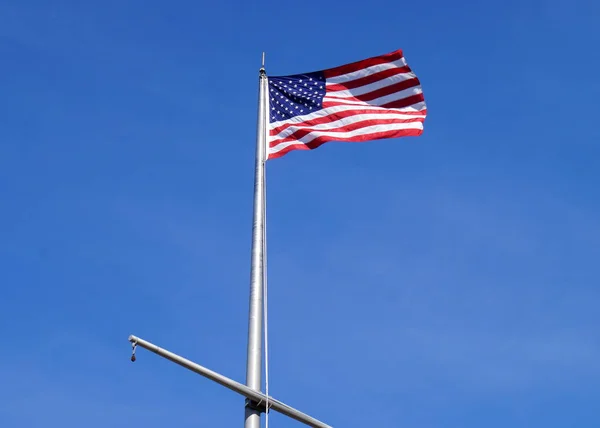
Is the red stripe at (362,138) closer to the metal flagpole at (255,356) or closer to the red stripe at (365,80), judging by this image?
the red stripe at (365,80)

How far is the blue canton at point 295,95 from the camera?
76.4 feet

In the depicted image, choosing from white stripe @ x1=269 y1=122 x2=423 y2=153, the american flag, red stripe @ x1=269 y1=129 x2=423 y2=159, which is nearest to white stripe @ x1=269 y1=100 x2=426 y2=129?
the american flag

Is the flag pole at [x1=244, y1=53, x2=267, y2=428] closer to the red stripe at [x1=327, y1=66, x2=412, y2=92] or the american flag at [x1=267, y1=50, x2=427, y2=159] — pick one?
the american flag at [x1=267, y1=50, x2=427, y2=159]

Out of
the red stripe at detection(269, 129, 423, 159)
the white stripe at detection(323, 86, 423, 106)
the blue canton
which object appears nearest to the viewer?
the red stripe at detection(269, 129, 423, 159)

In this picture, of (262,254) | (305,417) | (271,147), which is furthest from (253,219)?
(305,417)

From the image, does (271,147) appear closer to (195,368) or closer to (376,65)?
(376,65)

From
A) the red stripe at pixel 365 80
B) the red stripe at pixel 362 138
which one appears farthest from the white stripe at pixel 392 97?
the red stripe at pixel 362 138

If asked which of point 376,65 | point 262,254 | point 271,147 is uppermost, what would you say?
point 376,65

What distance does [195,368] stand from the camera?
54.3 feet

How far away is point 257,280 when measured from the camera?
1819cm

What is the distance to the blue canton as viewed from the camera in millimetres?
23281

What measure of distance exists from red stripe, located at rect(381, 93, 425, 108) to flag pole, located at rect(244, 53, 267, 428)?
11.2ft

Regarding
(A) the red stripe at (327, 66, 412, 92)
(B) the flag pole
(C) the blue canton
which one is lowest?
(B) the flag pole

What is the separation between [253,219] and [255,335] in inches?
119
